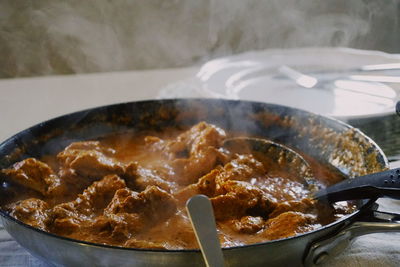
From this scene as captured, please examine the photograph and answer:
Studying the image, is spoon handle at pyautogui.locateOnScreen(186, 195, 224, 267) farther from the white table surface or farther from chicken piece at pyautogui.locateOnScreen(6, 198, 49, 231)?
the white table surface

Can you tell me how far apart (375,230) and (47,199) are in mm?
948

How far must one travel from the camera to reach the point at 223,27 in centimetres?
388

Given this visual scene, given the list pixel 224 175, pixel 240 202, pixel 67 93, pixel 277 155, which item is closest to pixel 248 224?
pixel 240 202

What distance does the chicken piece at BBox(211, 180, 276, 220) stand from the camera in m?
1.25

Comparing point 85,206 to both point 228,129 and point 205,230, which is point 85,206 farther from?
point 228,129

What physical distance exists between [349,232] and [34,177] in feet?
3.14

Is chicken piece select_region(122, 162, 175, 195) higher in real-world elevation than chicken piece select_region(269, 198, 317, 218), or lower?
higher

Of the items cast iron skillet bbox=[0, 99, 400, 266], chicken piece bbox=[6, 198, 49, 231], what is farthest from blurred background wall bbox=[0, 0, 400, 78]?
chicken piece bbox=[6, 198, 49, 231]


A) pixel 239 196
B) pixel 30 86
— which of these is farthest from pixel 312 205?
pixel 30 86

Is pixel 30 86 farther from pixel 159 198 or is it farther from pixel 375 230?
pixel 375 230

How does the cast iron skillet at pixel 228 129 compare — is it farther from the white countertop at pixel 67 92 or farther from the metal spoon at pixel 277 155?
the white countertop at pixel 67 92

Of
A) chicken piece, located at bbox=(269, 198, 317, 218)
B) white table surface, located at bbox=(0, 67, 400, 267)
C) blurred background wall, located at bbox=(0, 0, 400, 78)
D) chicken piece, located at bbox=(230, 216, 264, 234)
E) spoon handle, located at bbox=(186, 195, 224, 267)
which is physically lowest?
chicken piece, located at bbox=(230, 216, 264, 234)

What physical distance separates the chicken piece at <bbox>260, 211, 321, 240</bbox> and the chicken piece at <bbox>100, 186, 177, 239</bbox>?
0.90 ft

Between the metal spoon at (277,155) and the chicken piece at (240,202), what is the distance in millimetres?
276
